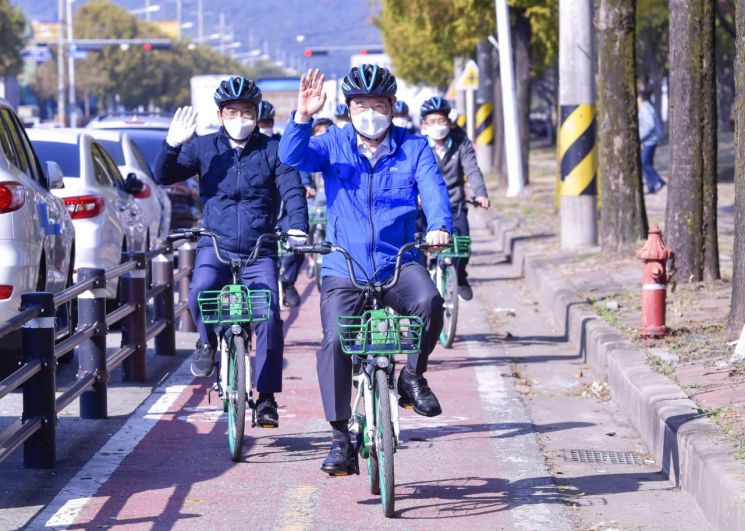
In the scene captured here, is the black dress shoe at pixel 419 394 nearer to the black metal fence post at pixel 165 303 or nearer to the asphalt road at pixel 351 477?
the asphalt road at pixel 351 477

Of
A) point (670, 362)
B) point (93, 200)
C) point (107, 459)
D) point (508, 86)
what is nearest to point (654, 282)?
point (670, 362)

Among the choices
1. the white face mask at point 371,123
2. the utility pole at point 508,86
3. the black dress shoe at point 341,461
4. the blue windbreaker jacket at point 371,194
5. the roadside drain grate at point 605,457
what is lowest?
the roadside drain grate at point 605,457

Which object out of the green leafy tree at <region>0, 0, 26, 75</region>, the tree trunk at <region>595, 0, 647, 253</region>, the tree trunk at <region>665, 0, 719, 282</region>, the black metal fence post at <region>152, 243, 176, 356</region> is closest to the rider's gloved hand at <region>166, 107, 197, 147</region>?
the black metal fence post at <region>152, 243, 176, 356</region>

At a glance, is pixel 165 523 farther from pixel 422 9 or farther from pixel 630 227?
pixel 422 9

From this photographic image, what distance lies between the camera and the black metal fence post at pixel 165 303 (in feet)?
36.1

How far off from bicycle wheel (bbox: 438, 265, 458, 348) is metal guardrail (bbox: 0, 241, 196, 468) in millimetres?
2078

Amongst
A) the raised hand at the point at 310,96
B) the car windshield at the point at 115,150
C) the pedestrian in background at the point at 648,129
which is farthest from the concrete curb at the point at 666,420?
the pedestrian in background at the point at 648,129

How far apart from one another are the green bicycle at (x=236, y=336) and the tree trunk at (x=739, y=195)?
3451 mm

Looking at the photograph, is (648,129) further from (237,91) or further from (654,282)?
(237,91)

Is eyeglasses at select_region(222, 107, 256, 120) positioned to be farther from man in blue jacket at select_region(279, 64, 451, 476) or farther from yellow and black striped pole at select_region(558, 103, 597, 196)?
yellow and black striped pole at select_region(558, 103, 597, 196)

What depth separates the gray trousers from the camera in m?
6.61

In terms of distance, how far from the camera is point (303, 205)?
25.9ft

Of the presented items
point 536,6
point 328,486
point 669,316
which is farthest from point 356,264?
point 536,6

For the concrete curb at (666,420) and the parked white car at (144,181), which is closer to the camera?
the concrete curb at (666,420)
